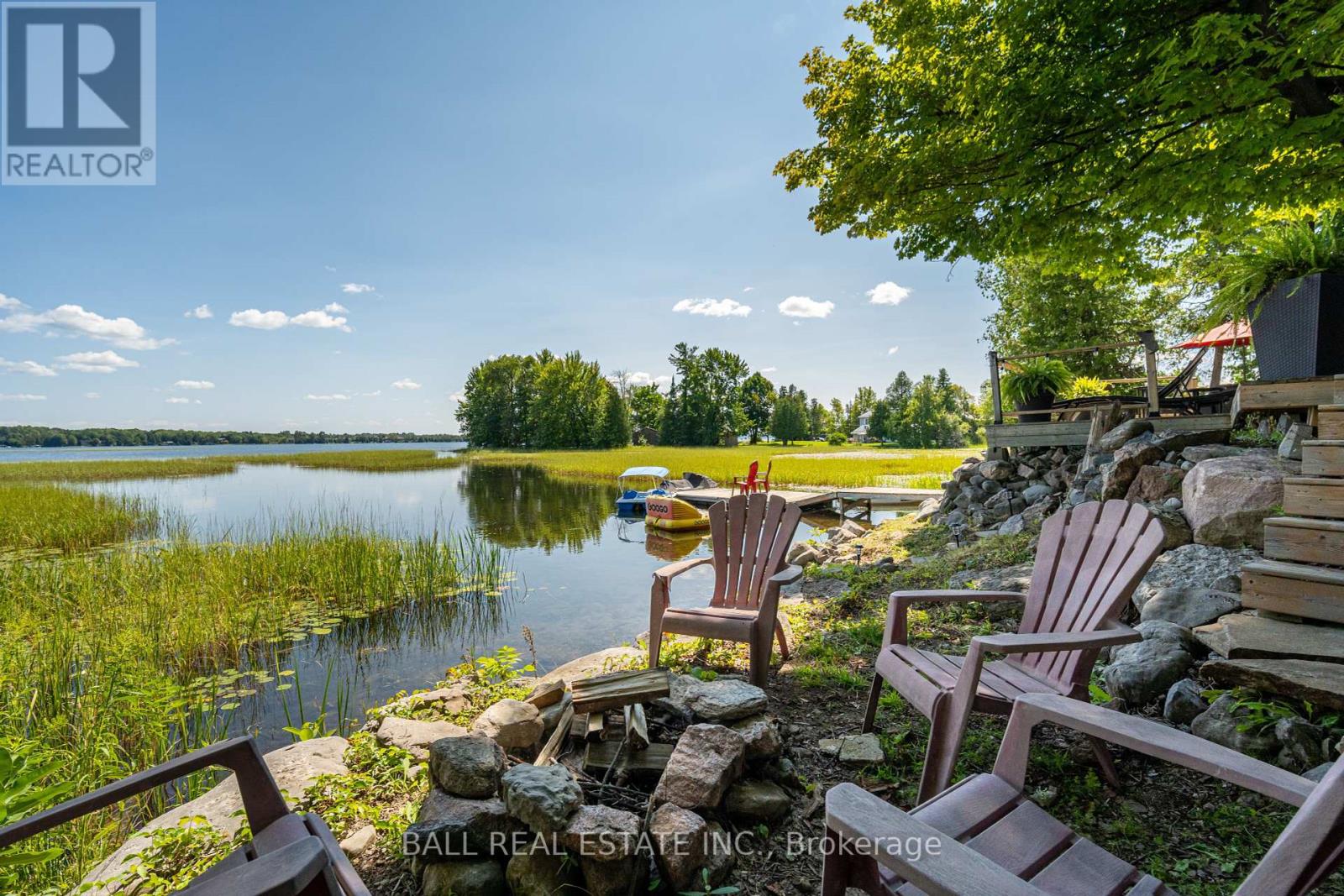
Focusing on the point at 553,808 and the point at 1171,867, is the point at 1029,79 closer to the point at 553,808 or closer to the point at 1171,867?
the point at 1171,867

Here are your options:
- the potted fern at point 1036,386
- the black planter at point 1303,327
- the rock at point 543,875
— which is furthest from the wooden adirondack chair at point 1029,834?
the potted fern at point 1036,386

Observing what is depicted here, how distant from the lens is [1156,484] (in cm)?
426

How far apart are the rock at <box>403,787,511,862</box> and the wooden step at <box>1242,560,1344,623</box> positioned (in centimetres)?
321

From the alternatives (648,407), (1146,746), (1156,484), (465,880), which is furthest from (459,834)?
(648,407)

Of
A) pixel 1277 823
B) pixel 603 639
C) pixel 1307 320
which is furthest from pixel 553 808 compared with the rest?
pixel 1307 320

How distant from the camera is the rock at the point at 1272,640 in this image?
6.85 feet

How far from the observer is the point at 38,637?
3820mm

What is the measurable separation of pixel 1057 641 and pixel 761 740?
42.7 inches

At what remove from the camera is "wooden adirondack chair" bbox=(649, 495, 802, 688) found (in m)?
3.02

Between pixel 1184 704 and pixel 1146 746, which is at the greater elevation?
pixel 1146 746

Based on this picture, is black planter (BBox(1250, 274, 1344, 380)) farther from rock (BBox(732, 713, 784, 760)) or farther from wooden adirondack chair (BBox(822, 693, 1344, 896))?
rock (BBox(732, 713, 784, 760))

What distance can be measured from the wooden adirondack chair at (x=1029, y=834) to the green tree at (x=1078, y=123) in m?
3.94

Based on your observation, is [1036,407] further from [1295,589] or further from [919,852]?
[919,852]

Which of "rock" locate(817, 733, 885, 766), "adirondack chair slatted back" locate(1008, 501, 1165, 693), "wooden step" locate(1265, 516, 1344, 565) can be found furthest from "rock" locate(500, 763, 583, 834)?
"wooden step" locate(1265, 516, 1344, 565)
